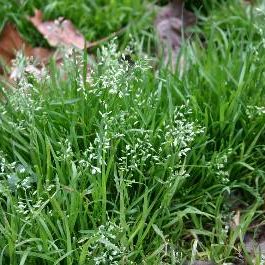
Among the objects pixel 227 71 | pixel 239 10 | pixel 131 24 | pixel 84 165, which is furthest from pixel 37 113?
pixel 239 10

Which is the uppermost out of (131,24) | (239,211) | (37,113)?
(37,113)

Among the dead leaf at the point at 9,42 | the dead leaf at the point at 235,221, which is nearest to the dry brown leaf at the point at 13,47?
the dead leaf at the point at 9,42

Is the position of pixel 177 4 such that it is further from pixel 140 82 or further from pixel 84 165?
pixel 84 165

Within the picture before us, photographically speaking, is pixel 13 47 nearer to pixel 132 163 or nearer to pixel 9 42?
pixel 9 42

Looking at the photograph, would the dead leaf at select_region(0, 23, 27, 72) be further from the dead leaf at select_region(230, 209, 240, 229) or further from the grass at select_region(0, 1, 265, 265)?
the dead leaf at select_region(230, 209, 240, 229)

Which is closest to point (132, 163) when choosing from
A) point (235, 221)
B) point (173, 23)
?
point (235, 221)
